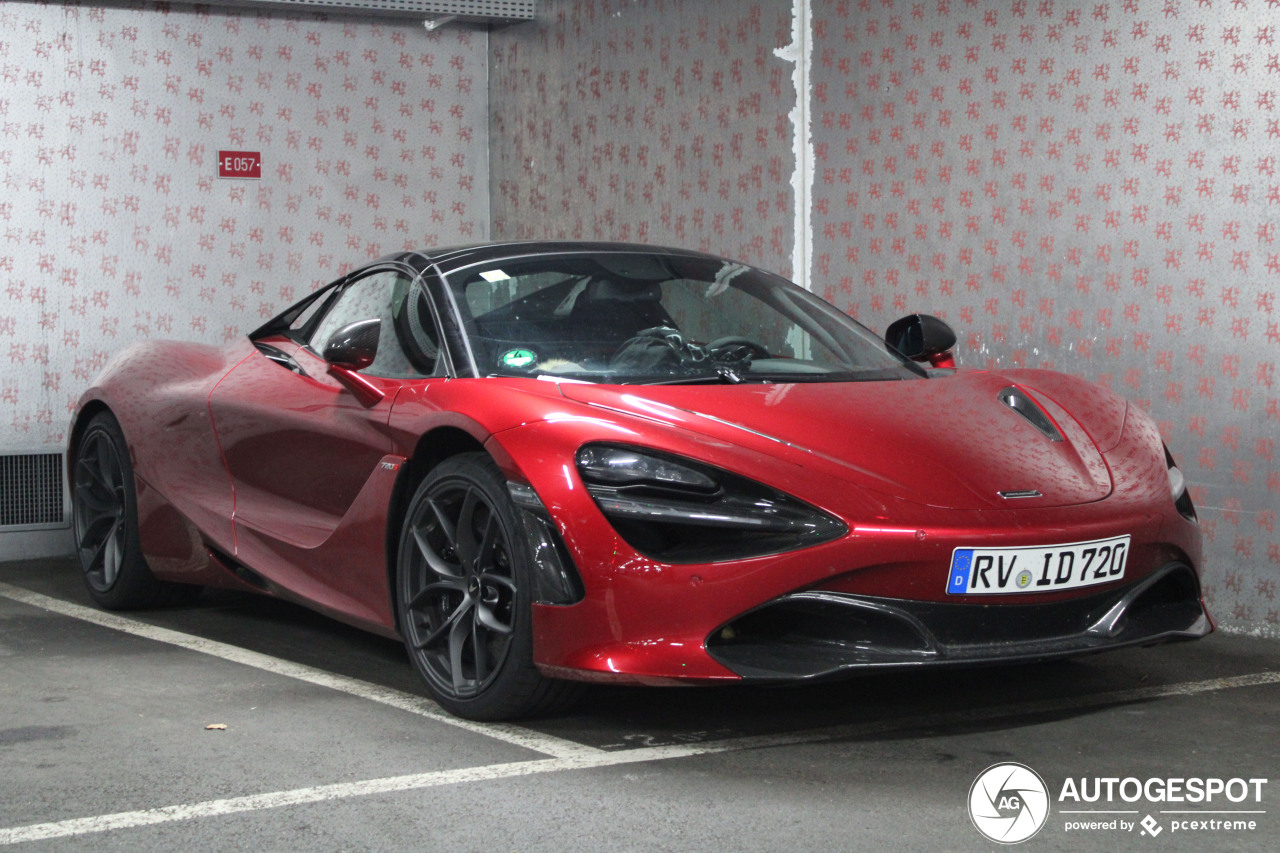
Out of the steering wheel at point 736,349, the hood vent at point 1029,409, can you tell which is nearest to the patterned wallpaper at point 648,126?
the steering wheel at point 736,349

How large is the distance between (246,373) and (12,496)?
272cm

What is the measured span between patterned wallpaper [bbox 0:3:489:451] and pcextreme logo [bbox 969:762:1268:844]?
531 cm

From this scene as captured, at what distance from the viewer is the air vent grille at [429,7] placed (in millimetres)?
7641

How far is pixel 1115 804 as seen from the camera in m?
2.82

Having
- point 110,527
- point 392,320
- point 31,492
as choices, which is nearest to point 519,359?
point 392,320

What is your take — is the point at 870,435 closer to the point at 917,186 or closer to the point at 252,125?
the point at 917,186

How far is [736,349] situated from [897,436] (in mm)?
752

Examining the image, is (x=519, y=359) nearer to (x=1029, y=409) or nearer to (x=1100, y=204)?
(x=1029, y=409)

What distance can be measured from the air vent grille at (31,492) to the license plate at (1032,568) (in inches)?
195

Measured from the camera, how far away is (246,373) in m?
4.57

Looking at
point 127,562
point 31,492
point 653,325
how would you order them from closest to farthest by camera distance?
point 653,325, point 127,562, point 31,492

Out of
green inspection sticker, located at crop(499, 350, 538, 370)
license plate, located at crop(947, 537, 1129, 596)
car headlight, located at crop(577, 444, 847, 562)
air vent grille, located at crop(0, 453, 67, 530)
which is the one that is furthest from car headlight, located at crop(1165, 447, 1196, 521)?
air vent grille, located at crop(0, 453, 67, 530)

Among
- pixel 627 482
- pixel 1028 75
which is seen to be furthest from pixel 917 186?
pixel 627 482

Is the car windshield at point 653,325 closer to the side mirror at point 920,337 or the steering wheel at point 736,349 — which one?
the steering wheel at point 736,349
